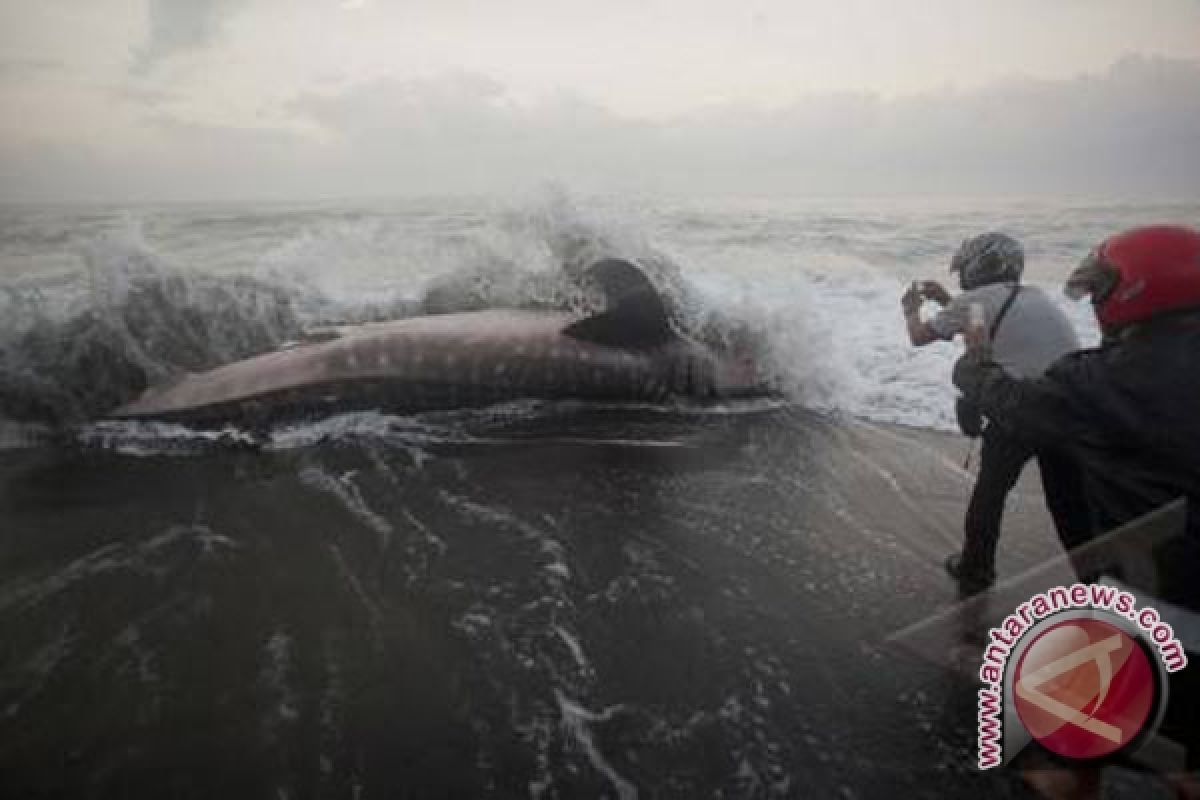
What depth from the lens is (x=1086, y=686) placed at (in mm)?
2252

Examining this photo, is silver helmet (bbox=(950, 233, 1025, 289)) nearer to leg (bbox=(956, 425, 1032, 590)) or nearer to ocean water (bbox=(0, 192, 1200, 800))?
leg (bbox=(956, 425, 1032, 590))

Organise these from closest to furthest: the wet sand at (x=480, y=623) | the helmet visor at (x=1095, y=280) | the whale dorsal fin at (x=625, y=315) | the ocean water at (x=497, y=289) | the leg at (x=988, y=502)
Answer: the helmet visor at (x=1095, y=280)
the wet sand at (x=480, y=623)
the leg at (x=988, y=502)
the whale dorsal fin at (x=625, y=315)
the ocean water at (x=497, y=289)

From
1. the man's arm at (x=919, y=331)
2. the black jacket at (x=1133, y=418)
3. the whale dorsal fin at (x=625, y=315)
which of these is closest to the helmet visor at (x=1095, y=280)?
the black jacket at (x=1133, y=418)

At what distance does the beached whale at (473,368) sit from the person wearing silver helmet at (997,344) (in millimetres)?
2963

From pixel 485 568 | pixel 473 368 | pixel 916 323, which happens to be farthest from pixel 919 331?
pixel 473 368

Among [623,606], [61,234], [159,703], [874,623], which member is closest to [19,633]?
[159,703]

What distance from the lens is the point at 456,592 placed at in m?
3.80

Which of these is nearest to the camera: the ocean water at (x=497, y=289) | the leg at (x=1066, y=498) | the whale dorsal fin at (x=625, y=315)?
the leg at (x=1066, y=498)

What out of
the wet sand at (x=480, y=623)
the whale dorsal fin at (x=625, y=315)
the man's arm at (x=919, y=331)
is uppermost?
the man's arm at (x=919, y=331)

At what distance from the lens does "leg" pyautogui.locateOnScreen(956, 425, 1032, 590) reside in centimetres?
375

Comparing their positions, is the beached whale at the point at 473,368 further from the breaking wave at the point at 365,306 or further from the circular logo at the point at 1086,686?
the circular logo at the point at 1086,686

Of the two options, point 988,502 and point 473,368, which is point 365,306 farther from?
point 988,502

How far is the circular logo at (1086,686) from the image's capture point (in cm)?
221
